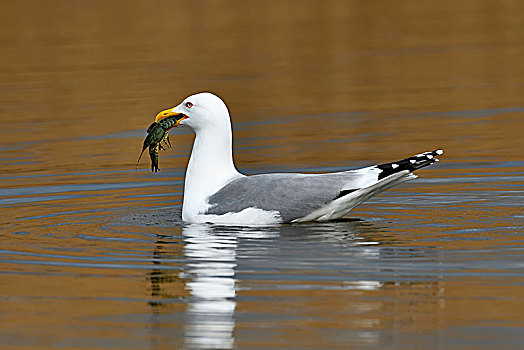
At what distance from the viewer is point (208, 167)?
38.7 ft

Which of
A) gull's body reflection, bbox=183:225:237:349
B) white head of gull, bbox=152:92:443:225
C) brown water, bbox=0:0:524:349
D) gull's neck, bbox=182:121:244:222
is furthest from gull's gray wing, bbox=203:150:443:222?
gull's body reflection, bbox=183:225:237:349

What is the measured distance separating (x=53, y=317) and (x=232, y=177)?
140 inches

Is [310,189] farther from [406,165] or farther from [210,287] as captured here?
[210,287]

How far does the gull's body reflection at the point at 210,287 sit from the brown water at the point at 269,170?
0.08 feet

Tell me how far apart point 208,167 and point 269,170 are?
2.56 metres

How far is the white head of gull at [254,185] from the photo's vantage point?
436 inches

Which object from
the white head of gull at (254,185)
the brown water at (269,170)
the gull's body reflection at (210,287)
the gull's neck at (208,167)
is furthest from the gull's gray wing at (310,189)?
the gull's body reflection at (210,287)

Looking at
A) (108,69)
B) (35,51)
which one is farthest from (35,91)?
(35,51)

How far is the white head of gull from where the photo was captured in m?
11.1

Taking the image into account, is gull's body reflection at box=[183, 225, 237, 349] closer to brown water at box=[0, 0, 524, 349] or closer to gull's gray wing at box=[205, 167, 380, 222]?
brown water at box=[0, 0, 524, 349]

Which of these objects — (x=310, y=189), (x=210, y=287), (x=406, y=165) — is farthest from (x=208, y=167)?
(x=210, y=287)

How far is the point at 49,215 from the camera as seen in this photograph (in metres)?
12.2

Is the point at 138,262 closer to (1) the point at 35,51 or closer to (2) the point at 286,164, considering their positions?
(2) the point at 286,164

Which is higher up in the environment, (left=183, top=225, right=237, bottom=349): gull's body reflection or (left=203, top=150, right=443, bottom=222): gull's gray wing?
(left=203, top=150, right=443, bottom=222): gull's gray wing
